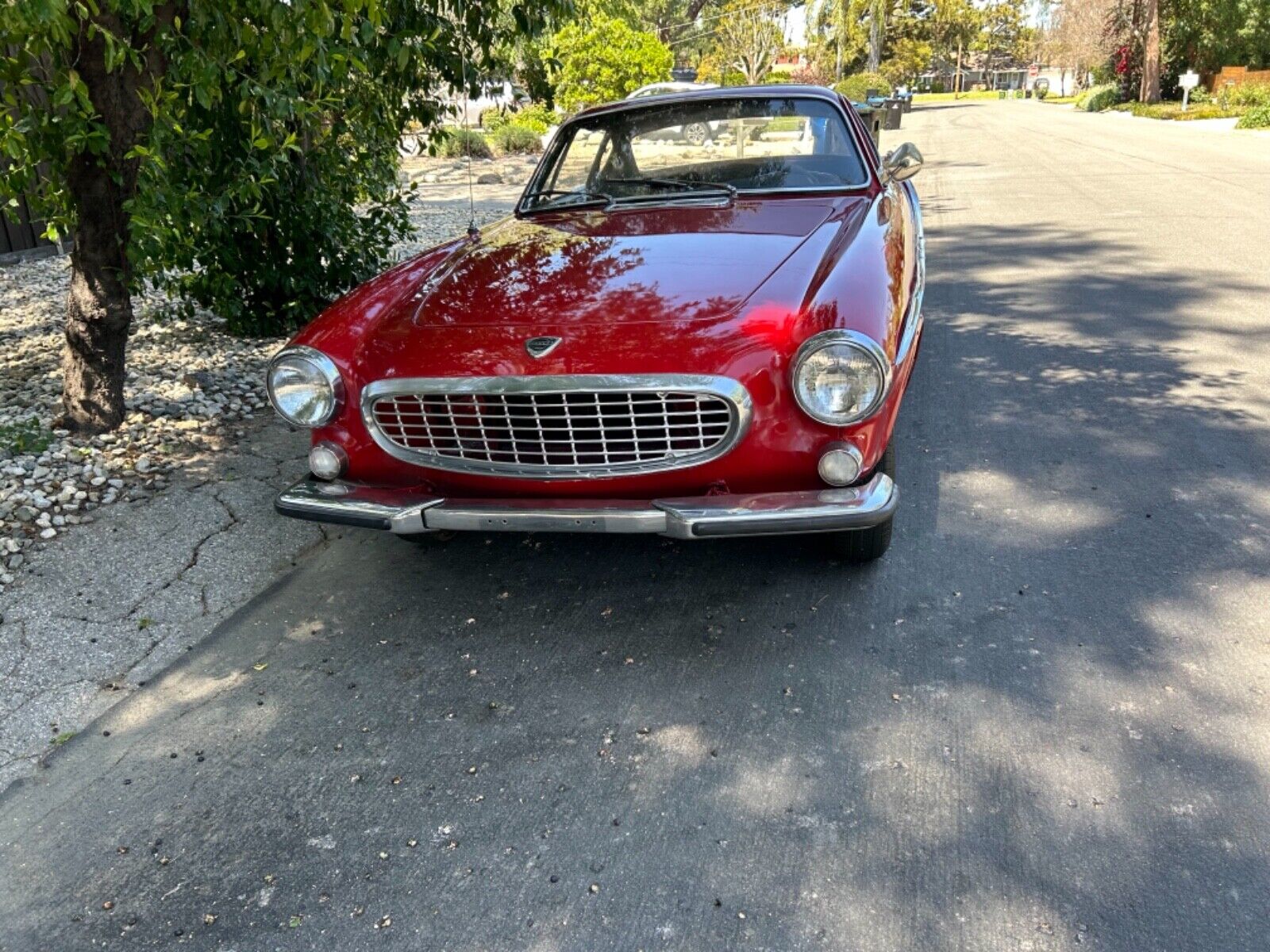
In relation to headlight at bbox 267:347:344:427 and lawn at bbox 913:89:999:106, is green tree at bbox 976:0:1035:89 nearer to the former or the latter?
lawn at bbox 913:89:999:106

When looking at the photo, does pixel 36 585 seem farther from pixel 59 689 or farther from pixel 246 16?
pixel 246 16

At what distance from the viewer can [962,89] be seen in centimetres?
9275

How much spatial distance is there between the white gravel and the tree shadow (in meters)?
1.19

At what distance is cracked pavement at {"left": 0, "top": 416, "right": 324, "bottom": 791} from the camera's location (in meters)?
2.97

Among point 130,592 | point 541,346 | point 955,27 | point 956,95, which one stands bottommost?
point 956,95

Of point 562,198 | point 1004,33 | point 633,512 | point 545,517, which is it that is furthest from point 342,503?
point 1004,33

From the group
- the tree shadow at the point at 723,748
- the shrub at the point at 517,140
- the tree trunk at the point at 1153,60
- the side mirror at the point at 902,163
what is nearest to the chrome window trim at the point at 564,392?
the tree shadow at the point at 723,748

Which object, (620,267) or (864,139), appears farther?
(864,139)

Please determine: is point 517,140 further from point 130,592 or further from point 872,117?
point 130,592

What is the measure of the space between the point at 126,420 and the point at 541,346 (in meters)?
3.03

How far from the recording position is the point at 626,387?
283 centimetres

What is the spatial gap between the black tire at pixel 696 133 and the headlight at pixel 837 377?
7.09 ft

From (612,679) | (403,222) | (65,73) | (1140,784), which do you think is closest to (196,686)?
(612,679)

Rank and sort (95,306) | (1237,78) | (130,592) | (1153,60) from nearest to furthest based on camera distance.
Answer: (130,592) → (95,306) → (1237,78) → (1153,60)
